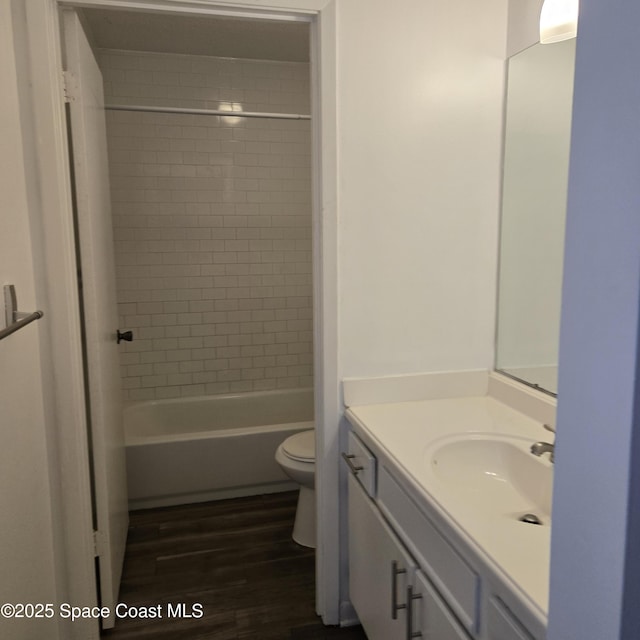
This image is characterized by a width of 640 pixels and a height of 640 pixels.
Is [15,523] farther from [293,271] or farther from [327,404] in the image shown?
[293,271]

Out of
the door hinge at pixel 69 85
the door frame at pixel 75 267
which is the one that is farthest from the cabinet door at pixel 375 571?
the door hinge at pixel 69 85

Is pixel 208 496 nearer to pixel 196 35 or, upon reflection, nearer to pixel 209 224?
pixel 209 224

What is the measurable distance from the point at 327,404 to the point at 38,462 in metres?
0.90

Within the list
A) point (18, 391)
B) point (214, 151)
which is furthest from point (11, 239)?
point (214, 151)

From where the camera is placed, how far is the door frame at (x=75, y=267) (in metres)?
1.56

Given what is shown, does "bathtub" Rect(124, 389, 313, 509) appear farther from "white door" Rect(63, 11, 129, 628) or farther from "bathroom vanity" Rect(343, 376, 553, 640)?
"bathroom vanity" Rect(343, 376, 553, 640)

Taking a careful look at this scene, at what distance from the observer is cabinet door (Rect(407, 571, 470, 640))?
42.1 inches

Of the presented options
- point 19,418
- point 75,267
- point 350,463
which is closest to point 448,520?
point 350,463

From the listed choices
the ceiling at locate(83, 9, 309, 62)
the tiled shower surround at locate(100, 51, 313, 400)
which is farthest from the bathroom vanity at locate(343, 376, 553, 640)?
the ceiling at locate(83, 9, 309, 62)

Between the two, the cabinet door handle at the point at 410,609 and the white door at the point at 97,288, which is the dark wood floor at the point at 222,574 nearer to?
the white door at the point at 97,288

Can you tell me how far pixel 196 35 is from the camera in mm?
2809

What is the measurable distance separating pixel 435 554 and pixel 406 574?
0.18 m

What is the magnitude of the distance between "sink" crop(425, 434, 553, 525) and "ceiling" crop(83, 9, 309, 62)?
6.95 feet

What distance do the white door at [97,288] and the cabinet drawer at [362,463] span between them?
0.88 meters
